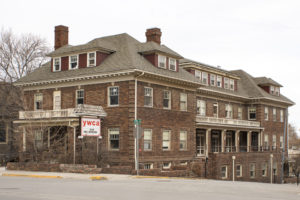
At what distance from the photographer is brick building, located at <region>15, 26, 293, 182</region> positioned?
34469 mm

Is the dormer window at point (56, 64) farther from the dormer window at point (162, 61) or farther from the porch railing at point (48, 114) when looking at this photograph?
the dormer window at point (162, 61)

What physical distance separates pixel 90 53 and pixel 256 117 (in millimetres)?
24335

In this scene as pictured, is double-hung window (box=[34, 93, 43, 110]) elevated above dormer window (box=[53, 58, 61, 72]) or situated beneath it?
situated beneath

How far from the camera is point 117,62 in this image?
36188 mm

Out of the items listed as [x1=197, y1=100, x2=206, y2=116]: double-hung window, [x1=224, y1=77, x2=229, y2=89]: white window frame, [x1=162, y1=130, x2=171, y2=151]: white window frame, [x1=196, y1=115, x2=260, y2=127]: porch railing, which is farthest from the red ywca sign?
[x1=224, y1=77, x2=229, y2=89]: white window frame

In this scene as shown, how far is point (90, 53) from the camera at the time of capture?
38.1 m

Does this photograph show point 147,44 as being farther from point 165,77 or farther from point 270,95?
point 270,95

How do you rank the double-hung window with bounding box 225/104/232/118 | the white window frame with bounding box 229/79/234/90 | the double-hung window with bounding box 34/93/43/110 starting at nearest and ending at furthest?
the double-hung window with bounding box 34/93/43/110 < the double-hung window with bounding box 225/104/232/118 < the white window frame with bounding box 229/79/234/90

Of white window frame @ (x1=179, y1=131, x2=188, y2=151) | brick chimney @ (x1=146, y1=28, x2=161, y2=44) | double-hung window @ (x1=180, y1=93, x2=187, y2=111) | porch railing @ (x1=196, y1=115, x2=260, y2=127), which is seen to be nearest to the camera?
white window frame @ (x1=179, y1=131, x2=188, y2=151)

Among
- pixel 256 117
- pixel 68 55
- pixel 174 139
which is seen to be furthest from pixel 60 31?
pixel 256 117

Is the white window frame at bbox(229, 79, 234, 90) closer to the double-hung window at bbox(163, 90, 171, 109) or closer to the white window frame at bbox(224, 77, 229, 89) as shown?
the white window frame at bbox(224, 77, 229, 89)

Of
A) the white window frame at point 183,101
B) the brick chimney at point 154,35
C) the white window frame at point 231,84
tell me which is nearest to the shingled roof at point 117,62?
the white window frame at point 183,101

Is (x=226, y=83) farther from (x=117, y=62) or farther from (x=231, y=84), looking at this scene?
(x=117, y=62)

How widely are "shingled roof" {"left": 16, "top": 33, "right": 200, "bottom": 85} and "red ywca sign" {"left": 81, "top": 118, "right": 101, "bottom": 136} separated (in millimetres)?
5018
